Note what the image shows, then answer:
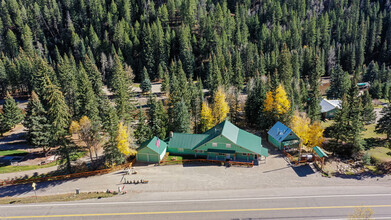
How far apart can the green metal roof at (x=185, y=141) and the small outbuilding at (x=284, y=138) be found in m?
13.6

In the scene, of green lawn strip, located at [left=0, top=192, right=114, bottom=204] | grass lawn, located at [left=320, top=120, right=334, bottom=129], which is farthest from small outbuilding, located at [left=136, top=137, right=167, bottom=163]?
grass lawn, located at [left=320, top=120, right=334, bottom=129]

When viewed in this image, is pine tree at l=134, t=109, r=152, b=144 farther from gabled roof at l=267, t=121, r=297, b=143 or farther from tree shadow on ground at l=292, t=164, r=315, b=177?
tree shadow on ground at l=292, t=164, r=315, b=177

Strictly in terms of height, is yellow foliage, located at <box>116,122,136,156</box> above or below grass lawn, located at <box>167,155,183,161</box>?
above

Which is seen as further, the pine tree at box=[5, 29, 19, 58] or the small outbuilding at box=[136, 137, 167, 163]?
the pine tree at box=[5, 29, 19, 58]

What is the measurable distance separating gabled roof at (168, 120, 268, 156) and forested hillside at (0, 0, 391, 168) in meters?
4.22

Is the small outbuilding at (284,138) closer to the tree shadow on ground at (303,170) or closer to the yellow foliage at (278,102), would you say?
the yellow foliage at (278,102)

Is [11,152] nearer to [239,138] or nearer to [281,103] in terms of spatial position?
[239,138]

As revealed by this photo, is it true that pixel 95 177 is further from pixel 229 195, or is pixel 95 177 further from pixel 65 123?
pixel 229 195

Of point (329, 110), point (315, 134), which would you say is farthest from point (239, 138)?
point (329, 110)

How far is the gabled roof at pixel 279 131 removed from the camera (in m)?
45.2

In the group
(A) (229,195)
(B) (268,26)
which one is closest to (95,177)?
(A) (229,195)

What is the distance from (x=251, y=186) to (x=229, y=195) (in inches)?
158

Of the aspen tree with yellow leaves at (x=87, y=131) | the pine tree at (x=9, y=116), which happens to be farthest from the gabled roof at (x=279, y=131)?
the pine tree at (x=9, y=116)

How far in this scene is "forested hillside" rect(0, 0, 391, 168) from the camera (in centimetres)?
6178
